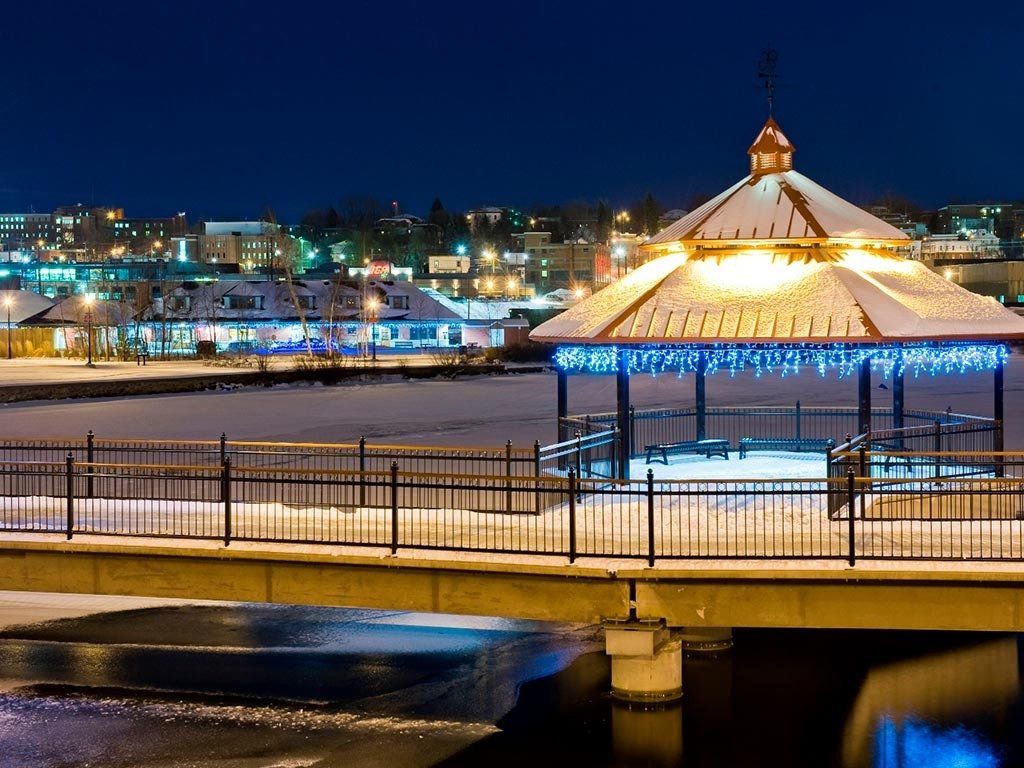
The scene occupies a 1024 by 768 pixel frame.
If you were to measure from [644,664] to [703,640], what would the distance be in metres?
3.20

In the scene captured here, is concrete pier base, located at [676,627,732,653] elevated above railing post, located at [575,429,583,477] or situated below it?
below

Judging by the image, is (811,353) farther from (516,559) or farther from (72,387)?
(72,387)

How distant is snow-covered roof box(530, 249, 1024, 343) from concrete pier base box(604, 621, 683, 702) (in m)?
6.73

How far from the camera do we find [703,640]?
62.8ft

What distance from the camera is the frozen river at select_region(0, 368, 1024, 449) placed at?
39.3 meters

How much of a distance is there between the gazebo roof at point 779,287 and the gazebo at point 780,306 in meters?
0.03

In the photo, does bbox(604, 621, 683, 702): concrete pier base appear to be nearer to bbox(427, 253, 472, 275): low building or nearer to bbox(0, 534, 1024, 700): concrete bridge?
bbox(0, 534, 1024, 700): concrete bridge

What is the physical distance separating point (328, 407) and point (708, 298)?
93.6 feet

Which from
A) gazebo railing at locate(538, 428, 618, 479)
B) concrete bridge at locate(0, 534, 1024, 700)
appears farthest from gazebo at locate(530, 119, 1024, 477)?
concrete bridge at locate(0, 534, 1024, 700)

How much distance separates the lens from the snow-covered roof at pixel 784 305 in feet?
70.6

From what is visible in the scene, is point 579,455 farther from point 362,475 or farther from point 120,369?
point 120,369

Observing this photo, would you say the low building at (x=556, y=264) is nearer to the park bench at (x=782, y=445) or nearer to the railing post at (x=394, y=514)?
the park bench at (x=782, y=445)

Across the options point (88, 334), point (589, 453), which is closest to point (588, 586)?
point (589, 453)

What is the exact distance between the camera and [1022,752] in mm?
15305
